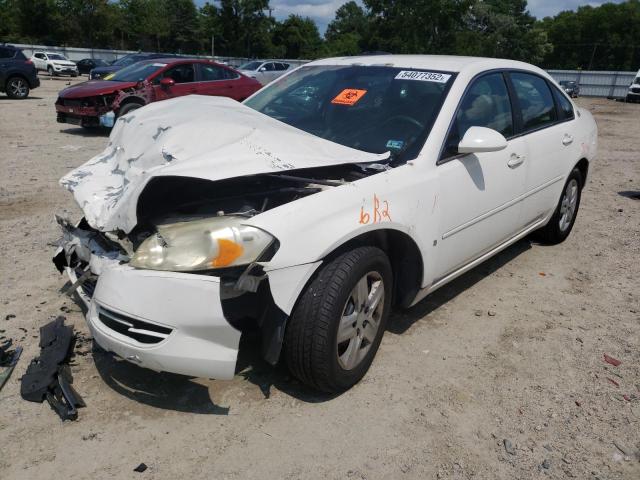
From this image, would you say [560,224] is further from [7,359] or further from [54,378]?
[7,359]

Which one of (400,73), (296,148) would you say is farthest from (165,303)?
(400,73)

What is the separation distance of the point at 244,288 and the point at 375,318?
93 cm

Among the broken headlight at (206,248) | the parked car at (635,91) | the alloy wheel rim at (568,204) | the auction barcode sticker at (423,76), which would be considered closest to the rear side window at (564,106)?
the alloy wheel rim at (568,204)

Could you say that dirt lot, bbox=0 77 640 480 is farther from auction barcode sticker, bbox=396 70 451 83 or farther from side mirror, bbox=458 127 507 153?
auction barcode sticker, bbox=396 70 451 83

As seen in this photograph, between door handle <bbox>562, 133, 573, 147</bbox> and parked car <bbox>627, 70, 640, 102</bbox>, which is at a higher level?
door handle <bbox>562, 133, 573, 147</bbox>

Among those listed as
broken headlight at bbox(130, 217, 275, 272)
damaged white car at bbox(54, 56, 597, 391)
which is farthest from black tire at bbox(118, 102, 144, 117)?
broken headlight at bbox(130, 217, 275, 272)

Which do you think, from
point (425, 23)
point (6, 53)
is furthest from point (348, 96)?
point (425, 23)

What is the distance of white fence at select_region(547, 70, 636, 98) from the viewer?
35.2m

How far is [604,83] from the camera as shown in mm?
36031

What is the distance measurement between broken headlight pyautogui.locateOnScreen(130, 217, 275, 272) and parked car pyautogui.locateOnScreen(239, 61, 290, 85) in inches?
823

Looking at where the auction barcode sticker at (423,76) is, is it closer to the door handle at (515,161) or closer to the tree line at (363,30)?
the door handle at (515,161)

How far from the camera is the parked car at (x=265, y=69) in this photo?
2272cm

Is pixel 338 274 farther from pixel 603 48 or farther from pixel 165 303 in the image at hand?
pixel 603 48

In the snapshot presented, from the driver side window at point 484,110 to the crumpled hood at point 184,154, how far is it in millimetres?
549
